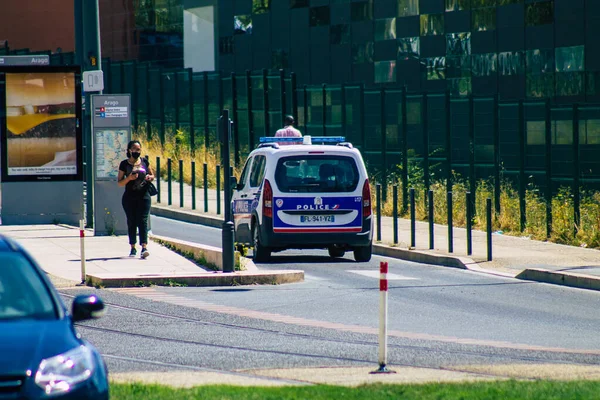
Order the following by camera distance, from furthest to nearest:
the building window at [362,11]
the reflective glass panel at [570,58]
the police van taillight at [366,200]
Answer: the building window at [362,11]
the reflective glass panel at [570,58]
the police van taillight at [366,200]

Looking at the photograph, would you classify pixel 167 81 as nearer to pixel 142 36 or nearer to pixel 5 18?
pixel 142 36

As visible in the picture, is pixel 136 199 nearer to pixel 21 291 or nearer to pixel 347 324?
pixel 347 324

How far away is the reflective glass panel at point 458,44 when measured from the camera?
44.0 metres

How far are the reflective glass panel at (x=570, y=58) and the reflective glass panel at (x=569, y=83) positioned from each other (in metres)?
0.16

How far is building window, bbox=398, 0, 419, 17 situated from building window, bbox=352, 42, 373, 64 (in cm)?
181

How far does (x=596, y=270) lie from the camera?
723 inches

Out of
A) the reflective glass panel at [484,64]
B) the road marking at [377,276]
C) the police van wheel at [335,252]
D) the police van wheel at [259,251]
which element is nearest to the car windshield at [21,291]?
the road marking at [377,276]

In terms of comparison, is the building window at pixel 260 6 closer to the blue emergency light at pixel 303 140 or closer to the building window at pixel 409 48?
the building window at pixel 409 48

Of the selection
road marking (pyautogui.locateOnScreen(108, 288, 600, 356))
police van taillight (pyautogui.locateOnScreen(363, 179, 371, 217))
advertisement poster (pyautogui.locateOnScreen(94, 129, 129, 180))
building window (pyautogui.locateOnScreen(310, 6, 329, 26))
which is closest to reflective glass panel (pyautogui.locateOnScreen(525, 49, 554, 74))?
building window (pyautogui.locateOnScreen(310, 6, 329, 26))

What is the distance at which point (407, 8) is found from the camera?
1832 inches

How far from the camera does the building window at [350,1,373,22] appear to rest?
4794 cm

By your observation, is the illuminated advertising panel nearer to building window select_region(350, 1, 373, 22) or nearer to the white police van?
the white police van

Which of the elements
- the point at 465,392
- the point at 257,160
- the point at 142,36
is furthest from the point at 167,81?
the point at 465,392

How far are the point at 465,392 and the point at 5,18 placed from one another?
61.4 meters
